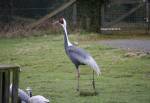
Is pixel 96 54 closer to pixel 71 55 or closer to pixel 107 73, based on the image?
pixel 107 73

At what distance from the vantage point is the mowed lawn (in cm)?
1036

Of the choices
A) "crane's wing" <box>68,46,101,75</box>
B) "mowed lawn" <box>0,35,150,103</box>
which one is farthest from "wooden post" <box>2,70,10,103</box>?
"crane's wing" <box>68,46,101,75</box>

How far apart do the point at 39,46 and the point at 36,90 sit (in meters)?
8.23

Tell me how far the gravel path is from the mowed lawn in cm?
97

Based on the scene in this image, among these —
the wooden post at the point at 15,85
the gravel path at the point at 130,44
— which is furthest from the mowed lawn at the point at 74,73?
the wooden post at the point at 15,85

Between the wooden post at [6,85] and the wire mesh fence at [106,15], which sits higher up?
the wire mesh fence at [106,15]

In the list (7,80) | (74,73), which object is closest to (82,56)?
(74,73)

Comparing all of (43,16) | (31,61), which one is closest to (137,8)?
(43,16)

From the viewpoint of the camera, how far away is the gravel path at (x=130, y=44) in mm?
18812

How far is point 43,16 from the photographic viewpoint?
84.5ft

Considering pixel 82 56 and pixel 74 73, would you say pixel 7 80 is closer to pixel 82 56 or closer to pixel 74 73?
pixel 82 56

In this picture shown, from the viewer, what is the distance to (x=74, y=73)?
522 inches

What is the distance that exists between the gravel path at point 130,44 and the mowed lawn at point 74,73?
0.97 metres

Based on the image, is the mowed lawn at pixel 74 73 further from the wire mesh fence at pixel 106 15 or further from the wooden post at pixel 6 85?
the wire mesh fence at pixel 106 15
